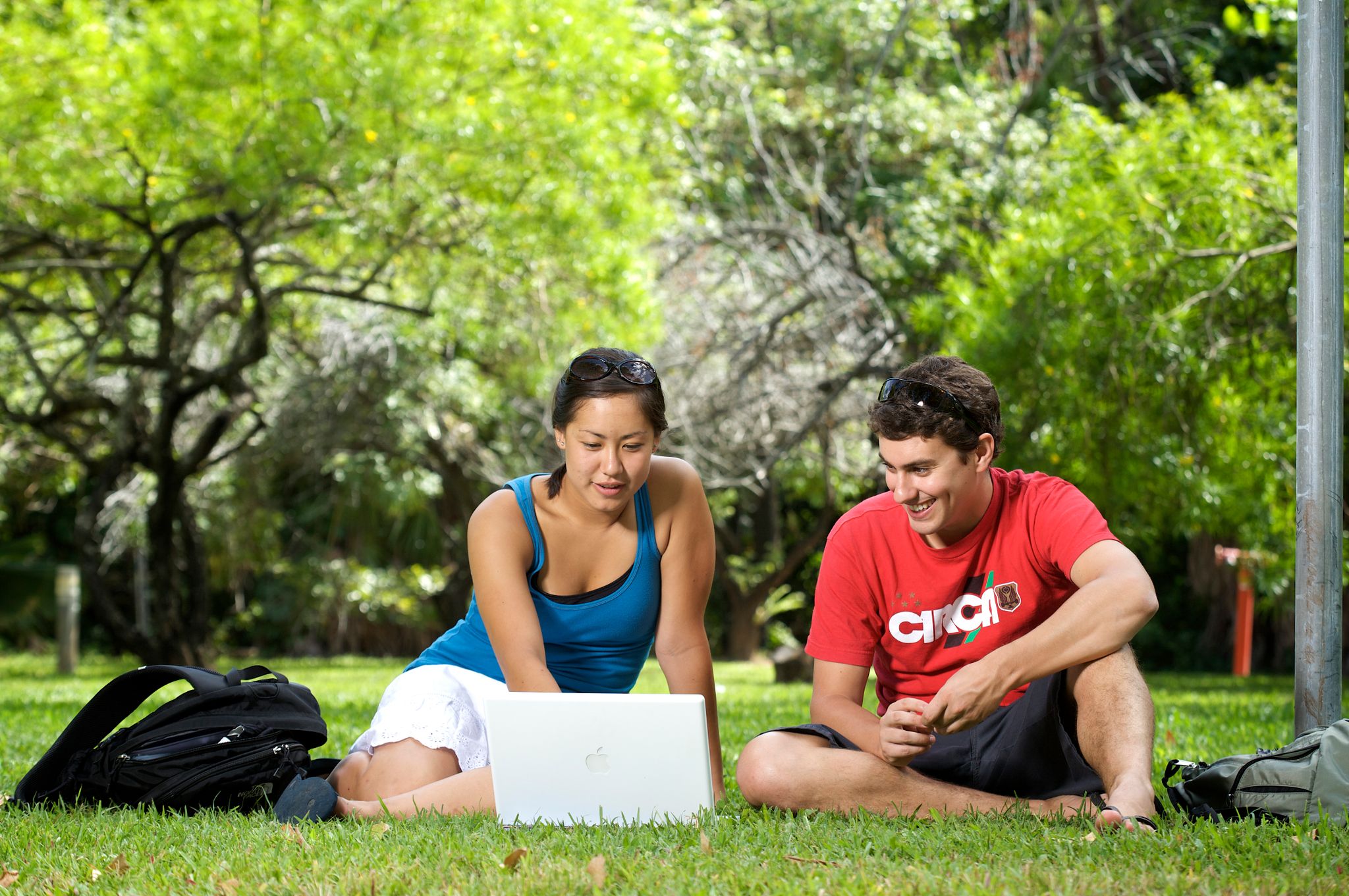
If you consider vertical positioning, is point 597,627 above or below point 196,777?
above

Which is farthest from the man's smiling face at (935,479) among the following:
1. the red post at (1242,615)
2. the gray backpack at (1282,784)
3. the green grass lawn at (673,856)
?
the red post at (1242,615)

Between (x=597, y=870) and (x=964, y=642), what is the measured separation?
1.24m

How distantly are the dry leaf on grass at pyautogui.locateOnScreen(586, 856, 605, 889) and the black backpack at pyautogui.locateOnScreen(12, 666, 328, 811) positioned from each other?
1354mm

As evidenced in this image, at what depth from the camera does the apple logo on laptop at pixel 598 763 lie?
2.97 m

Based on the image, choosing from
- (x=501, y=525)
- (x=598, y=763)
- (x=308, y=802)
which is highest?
(x=501, y=525)

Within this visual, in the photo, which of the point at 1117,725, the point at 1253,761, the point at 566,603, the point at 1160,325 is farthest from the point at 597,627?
the point at 1160,325

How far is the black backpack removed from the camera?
352 cm

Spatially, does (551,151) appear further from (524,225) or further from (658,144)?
(658,144)

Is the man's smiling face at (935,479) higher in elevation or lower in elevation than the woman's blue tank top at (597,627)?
higher

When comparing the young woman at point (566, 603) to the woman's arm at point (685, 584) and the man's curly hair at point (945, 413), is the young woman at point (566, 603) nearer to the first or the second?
the woman's arm at point (685, 584)

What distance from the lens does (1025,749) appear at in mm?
3162

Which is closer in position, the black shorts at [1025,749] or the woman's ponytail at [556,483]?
the black shorts at [1025,749]

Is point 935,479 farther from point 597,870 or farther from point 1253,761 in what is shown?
point 597,870

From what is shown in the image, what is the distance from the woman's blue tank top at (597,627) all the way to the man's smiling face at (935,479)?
0.78 meters
